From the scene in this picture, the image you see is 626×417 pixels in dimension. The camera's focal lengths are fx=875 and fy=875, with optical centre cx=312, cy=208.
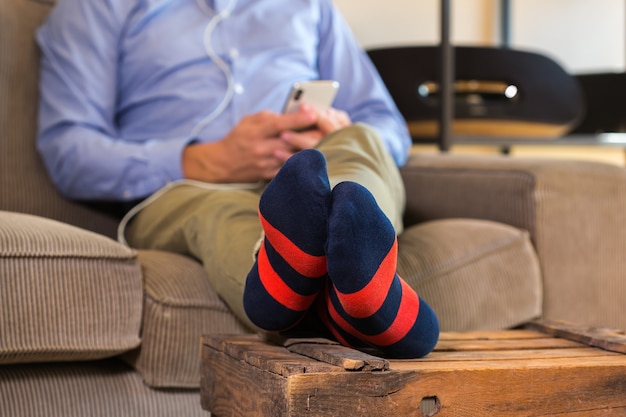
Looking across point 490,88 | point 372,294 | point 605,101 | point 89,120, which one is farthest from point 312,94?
point 605,101

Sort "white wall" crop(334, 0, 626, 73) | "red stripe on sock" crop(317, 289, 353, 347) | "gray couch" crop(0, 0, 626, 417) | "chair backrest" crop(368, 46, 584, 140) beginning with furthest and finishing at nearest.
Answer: "white wall" crop(334, 0, 626, 73) → "chair backrest" crop(368, 46, 584, 140) → "gray couch" crop(0, 0, 626, 417) → "red stripe on sock" crop(317, 289, 353, 347)

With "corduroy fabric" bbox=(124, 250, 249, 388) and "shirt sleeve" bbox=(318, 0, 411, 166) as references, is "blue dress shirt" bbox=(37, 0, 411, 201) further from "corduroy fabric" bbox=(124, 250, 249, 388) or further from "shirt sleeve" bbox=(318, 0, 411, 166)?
"corduroy fabric" bbox=(124, 250, 249, 388)

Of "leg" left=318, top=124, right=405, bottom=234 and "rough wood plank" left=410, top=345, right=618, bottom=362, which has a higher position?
"leg" left=318, top=124, right=405, bottom=234

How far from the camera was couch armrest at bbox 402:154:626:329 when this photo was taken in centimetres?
126

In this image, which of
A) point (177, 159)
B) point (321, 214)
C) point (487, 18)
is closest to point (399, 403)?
point (321, 214)

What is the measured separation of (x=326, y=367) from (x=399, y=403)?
0.07 metres

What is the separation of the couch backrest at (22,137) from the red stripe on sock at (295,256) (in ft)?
2.33

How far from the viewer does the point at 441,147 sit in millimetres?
2092

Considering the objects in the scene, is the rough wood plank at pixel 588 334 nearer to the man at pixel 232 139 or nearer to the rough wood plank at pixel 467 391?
the rough wood plank at pixel 467 391

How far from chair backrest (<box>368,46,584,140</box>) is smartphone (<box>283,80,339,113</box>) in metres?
0.79

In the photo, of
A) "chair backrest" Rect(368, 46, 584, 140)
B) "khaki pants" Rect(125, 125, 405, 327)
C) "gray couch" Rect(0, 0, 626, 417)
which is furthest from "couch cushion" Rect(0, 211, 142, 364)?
"chair backrest" Rect(368, 46, 584, 140)

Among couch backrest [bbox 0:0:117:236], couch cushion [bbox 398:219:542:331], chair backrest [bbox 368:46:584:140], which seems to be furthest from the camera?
chair backrest [bbox 368:46:584:140]

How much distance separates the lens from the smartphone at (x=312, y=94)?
1264mm

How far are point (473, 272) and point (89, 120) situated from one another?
0.64m
